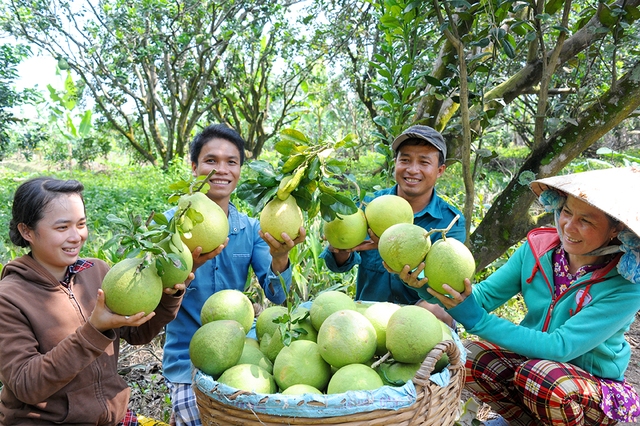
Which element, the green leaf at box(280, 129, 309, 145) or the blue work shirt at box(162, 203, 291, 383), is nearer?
the green leaf at box(280, 129, 309, 145)

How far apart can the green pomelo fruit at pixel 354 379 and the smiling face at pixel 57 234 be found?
100cm

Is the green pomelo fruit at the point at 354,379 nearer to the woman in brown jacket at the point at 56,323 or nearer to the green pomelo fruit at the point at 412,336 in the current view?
the green pomelo fruit at the point at 412,336

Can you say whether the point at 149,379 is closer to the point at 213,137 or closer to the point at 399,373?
the point at 213,137

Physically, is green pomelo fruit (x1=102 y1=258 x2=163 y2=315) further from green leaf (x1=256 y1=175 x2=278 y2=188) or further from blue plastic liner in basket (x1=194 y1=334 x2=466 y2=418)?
green leaf (x1=256 y1=175 x2=278 y2=188)

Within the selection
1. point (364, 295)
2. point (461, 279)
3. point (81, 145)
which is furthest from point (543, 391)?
point (81, 145)

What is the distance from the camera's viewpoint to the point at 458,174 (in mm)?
6758

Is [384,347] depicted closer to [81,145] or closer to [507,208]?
[507,208]

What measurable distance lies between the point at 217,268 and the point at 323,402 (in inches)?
44.2

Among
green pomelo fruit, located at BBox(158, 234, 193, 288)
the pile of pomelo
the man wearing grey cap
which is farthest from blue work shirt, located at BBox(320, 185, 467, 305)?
green pomelo fruit, located at BBox(158, 234, 193, 288)

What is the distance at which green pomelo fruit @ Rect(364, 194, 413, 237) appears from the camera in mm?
1837

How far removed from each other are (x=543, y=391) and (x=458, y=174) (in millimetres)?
5197

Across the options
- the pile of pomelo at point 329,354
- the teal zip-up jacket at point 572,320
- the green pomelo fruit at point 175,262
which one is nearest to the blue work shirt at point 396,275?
the teal zip-up jacket at point 572,320

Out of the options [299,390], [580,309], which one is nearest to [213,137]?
[299,390]

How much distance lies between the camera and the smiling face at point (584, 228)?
1.78m
